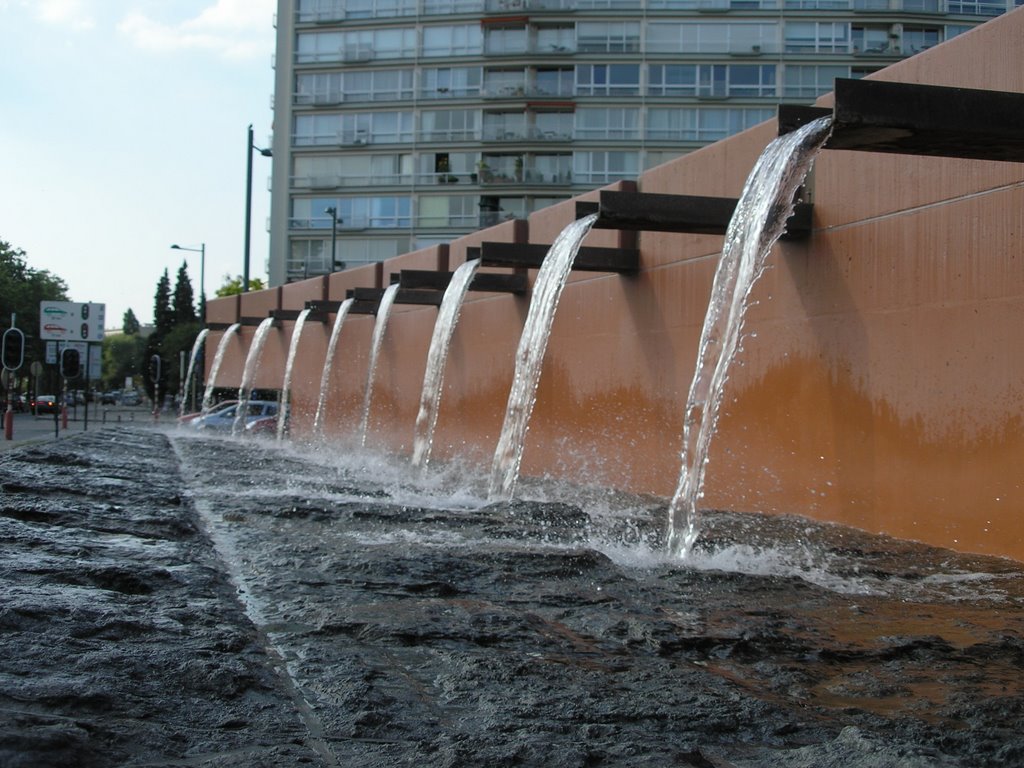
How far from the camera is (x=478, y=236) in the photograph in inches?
898

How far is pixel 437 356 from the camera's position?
20234mm

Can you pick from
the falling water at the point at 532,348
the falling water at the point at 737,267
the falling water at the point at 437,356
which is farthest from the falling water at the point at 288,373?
the falling water at the point at 737,267

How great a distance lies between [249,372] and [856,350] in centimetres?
2512

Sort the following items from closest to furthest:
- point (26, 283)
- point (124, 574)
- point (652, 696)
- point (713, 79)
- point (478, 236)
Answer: point (652, 696) → point (124, 574) → point (478, 236) → point (713, 79) → point (26, 283)

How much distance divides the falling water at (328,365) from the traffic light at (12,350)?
6411 mm

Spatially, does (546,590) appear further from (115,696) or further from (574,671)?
(115,696)

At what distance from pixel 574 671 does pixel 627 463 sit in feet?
34.1

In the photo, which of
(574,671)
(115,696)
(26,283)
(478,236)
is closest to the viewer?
(115,696)

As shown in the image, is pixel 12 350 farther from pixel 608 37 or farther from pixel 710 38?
pixel 710 38

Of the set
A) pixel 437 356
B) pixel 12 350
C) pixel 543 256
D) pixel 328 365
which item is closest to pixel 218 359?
pixel 328 365

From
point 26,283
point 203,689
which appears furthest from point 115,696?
point 26,283

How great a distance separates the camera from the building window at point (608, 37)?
6053cm

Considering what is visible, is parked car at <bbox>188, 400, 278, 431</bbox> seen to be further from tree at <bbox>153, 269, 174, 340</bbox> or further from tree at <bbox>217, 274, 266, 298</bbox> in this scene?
tree at <bbox>153, 269, 174, 340</bbox>

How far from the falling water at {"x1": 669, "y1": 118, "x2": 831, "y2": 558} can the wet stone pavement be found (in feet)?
2.91
